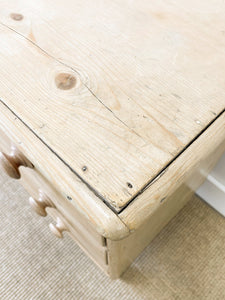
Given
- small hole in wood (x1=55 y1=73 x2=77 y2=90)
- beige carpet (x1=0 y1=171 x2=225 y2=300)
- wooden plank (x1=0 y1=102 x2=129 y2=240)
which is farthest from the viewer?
beige carpet (x1=0 y1=171 x2=225 y2=300)

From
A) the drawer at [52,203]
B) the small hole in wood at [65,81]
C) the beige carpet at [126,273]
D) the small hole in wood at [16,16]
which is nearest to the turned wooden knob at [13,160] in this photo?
the drawer at [52,203]

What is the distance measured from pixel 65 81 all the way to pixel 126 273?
607 millimetres

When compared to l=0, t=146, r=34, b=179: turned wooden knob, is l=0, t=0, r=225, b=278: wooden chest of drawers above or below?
above

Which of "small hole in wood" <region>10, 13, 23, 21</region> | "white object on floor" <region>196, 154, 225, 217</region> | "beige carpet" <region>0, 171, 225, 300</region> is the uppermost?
"small hole in wood" <region>10, 13, 23, 21</region>

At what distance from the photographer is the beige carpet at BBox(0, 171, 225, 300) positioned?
75 centimetres

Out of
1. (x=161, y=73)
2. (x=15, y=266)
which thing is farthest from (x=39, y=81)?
(x=15, y=266)

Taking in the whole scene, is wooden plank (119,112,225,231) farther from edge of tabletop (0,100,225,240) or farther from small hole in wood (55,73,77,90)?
small hole in wood (55,73,77,90)

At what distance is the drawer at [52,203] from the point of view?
41 cm

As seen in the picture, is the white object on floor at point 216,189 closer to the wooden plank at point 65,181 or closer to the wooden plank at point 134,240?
the wooden plank at point 134,240

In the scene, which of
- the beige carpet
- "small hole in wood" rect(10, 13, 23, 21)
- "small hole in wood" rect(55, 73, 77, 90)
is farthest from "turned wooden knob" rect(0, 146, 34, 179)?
the beige carpet

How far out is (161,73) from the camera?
1.32 feet

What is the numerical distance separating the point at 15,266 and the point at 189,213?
563mm

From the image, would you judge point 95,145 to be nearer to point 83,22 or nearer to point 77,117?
point 77,117

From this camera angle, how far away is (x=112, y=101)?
37 centimetres
